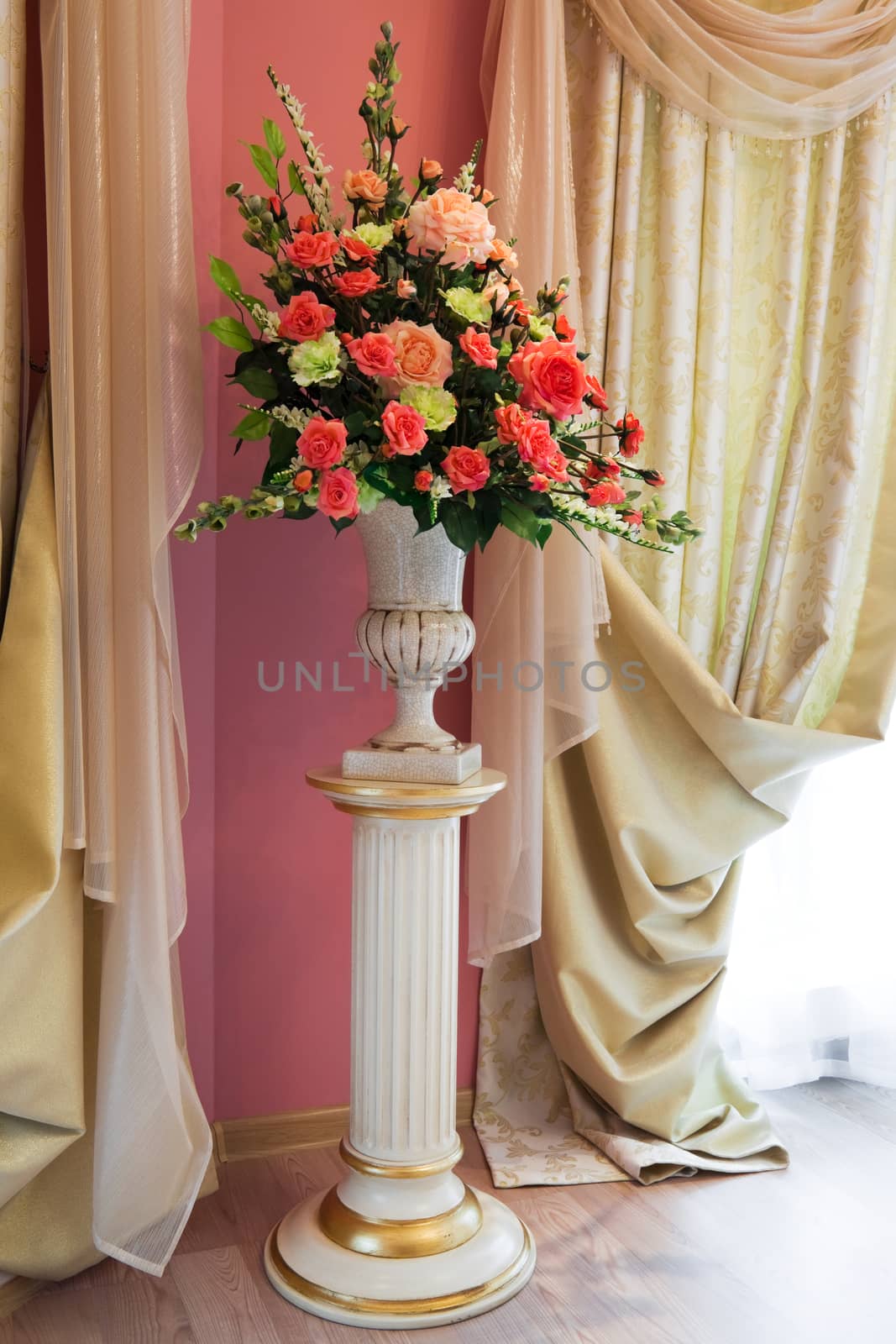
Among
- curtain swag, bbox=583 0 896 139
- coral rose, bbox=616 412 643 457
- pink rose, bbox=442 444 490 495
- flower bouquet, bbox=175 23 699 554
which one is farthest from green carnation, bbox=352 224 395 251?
curtain swag, bbox=583 0 896 139

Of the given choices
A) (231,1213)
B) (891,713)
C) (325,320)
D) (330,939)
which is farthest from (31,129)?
(891,713)

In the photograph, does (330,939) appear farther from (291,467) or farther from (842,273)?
(842,273)

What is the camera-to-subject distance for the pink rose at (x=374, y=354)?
155 centimetres

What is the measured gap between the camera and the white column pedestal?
1.79 meters

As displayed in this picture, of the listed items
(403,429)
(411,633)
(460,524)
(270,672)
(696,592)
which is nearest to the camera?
(403,429)

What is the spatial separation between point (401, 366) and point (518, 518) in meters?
0.28

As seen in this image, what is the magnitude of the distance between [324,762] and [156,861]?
0.58 meters

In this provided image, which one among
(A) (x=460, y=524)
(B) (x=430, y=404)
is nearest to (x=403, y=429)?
(B) (x=430, y=404)

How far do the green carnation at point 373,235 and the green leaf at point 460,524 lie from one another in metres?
0.37

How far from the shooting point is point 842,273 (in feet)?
7.94

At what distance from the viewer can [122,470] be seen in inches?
67.4

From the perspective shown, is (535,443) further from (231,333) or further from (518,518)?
(231,333)

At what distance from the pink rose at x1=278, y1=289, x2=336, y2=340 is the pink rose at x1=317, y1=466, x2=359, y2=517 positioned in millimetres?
192

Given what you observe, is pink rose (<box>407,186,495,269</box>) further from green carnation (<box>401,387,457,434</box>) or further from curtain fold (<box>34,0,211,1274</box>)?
curtain fold (<box>34,0,211,1274</box>)
